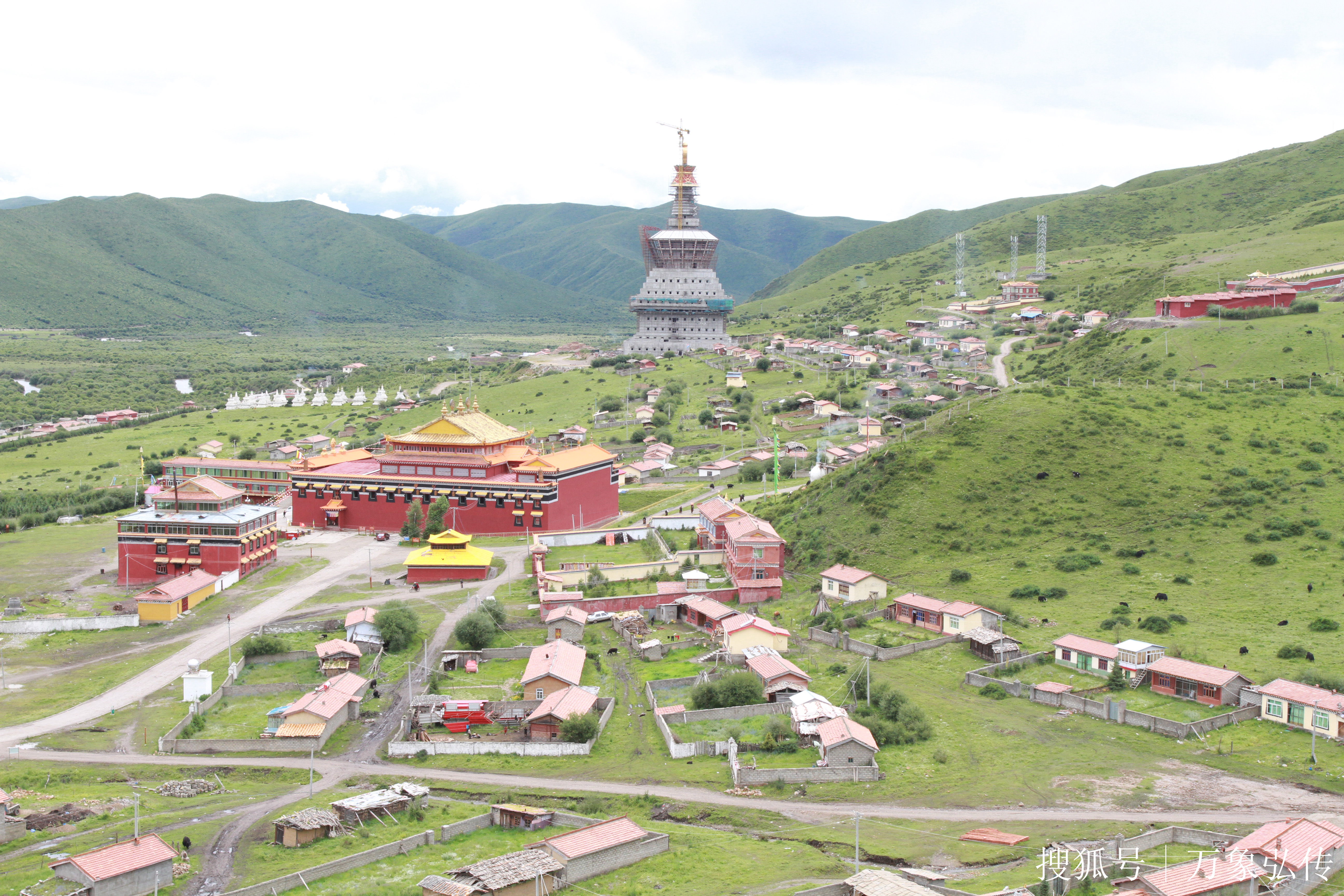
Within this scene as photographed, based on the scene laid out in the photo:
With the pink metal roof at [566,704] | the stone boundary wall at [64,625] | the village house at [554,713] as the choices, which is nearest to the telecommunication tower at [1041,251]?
the pink metal roof at [566,704]

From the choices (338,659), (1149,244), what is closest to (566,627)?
(338,659)

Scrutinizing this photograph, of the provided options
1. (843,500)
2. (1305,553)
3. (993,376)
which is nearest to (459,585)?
(843,500)

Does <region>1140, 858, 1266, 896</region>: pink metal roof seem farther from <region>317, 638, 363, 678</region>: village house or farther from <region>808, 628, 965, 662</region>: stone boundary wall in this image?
<region>317, 638, 363, 678</region>: village house

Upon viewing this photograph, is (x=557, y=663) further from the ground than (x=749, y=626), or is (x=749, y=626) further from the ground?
(x=749, y=626)

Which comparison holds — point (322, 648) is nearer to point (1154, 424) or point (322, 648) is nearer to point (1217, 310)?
point (1154, 424)

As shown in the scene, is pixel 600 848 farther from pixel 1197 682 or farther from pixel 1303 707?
pixel 1303 707

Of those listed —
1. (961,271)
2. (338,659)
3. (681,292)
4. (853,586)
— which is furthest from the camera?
(961,271)

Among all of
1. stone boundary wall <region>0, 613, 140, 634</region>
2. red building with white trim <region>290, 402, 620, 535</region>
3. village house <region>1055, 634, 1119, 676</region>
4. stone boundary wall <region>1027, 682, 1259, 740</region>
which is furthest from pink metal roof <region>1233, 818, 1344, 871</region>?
red building with white trim <region>290, 402, 620, 535</region>

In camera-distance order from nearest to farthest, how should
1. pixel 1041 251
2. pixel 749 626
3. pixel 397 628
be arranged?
pixel 749 626, pixel 397 628, pixel 1041 251
